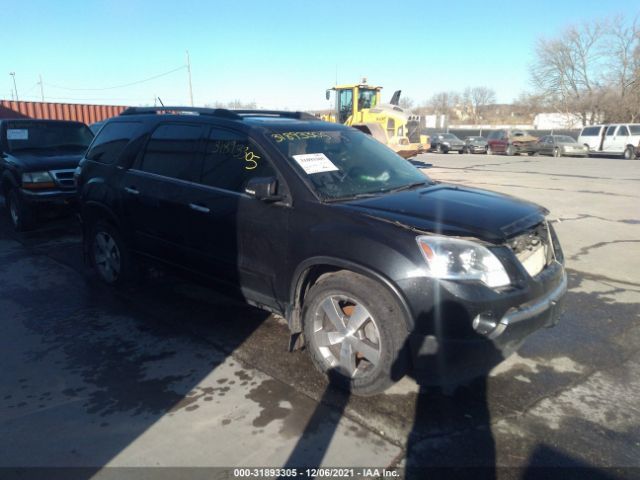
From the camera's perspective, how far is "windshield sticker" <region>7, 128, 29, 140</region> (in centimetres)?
834

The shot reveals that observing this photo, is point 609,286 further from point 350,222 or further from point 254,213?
point 254,213

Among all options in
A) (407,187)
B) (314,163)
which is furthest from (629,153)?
(314,163)

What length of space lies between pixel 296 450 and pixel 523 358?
1994mm

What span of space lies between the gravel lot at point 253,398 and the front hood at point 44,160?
9.76 ft

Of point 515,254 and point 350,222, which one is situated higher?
point 350,222

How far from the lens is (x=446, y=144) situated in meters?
34.3

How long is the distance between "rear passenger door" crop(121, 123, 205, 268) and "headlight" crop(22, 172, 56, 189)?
11.4ft

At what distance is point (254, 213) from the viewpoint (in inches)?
144

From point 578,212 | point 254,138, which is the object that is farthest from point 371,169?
point 578,212

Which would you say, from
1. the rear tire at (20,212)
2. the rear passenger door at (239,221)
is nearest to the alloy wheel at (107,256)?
the rear passenger door at (239,221)

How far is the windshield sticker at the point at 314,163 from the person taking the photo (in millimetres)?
3596

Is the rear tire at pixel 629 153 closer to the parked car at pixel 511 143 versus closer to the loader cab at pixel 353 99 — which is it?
the parked car at pixel 511 143

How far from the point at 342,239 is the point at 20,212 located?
6633 mm

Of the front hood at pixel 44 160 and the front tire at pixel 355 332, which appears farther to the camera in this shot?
the front hood at pixel 44 160
